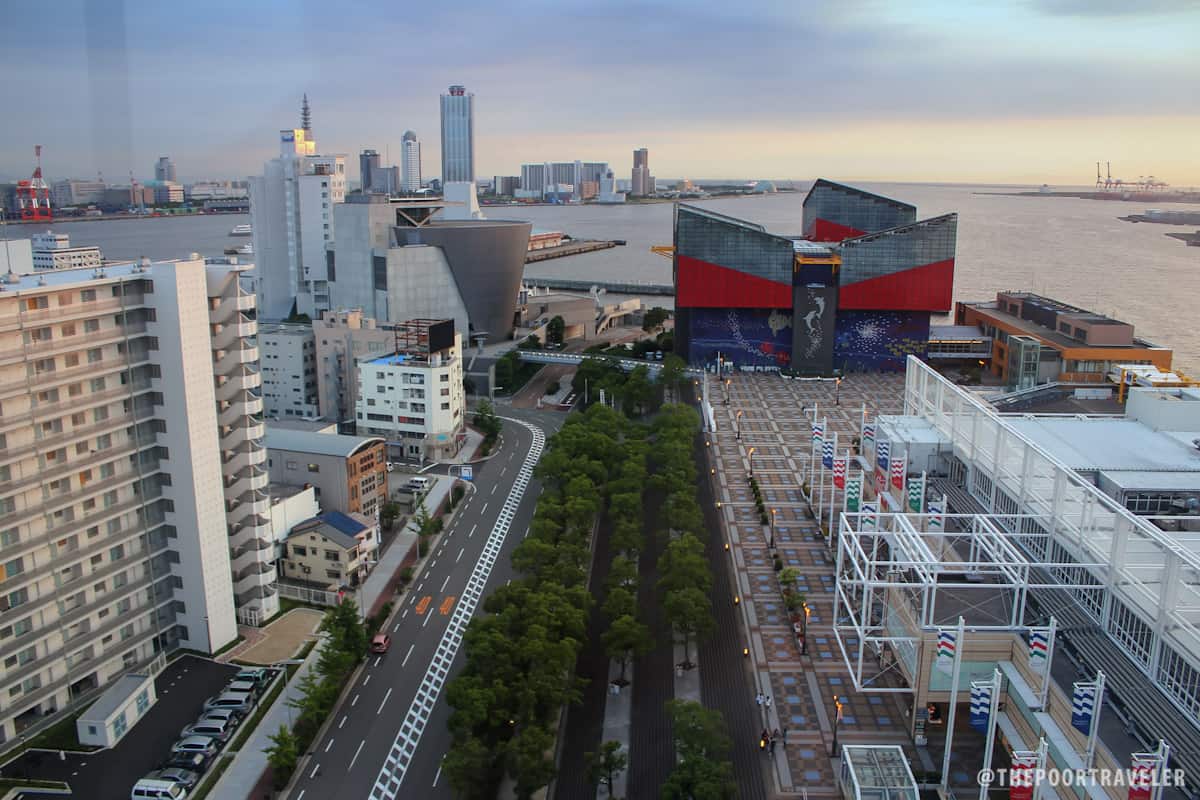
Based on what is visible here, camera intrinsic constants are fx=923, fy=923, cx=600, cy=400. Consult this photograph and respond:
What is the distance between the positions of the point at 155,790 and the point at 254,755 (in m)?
1.43

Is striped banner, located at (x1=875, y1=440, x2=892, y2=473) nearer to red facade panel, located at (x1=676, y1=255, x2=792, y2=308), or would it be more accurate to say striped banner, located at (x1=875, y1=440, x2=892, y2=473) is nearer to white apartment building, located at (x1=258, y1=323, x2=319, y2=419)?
red facade panel, located at (x1=676, y1=255, x2=792, y2=308)

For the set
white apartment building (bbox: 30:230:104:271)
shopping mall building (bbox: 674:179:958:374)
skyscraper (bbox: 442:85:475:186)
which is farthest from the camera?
skyscraper (bbox: 442:85:475:186)

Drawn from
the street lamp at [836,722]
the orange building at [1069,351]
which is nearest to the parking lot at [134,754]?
the street lamp at [836,722]

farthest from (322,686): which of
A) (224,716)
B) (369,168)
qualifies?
(369,168)

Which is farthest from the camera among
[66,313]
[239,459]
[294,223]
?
[294,223]

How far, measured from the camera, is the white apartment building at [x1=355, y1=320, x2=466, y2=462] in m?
26.8

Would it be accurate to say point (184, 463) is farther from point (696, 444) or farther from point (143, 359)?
point (696, 444)

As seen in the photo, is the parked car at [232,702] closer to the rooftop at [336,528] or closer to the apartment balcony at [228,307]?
the rooftop at [336,528]

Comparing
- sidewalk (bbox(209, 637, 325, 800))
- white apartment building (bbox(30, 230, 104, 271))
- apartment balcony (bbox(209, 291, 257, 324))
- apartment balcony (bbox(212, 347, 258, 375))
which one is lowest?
sidewalk (bbox(209, 637, 325, 800))

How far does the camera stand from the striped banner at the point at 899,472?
59.0ft

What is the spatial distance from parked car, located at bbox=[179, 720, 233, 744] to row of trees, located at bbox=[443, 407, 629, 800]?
3.35 metres

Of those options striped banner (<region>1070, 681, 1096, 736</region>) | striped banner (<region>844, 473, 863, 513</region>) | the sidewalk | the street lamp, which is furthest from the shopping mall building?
striped banner (<region>1070, 681, 1096, 736</region>)

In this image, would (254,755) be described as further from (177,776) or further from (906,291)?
(906,291)

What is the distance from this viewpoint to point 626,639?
14469mm
